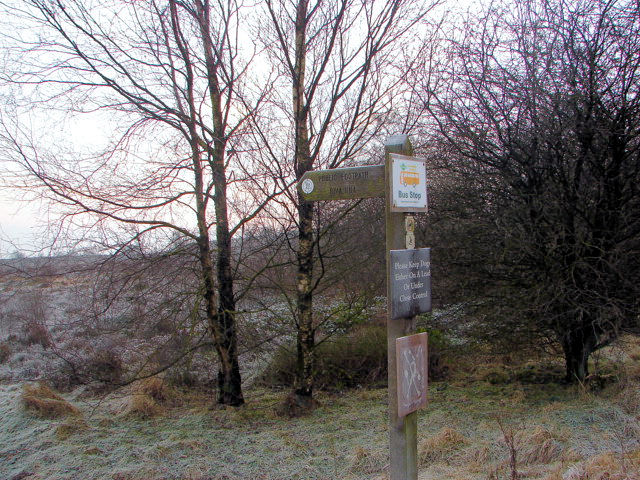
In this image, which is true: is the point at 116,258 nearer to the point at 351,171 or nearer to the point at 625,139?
the point at 351,171

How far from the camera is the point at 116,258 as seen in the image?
7180 millimetres

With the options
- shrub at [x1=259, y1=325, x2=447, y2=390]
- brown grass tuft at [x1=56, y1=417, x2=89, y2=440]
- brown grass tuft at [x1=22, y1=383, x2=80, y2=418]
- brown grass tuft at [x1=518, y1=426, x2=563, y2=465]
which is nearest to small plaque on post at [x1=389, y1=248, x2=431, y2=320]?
brown grass tuft at [x1=518, y1=426, x2=563, y2=465]

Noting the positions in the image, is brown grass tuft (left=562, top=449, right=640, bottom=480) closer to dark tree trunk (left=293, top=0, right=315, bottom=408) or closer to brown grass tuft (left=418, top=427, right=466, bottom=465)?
brown grass tuft (left=418, top=427, right=466, bottom=465)

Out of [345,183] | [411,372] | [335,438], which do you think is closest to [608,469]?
[411,372]

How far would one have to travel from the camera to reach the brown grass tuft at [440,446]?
4.93 metres

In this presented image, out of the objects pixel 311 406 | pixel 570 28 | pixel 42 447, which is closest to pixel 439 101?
pixel 570 28

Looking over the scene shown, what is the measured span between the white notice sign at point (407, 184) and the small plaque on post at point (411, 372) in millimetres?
776

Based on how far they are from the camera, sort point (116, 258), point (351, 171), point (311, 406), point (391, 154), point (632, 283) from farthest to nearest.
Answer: point (311, 406)
point (116, 258)
point (632, 283)
point (351, 171)
point (391, 154)

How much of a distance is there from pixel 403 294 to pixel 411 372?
1.64 feet

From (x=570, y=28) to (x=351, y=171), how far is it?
16.0 ft

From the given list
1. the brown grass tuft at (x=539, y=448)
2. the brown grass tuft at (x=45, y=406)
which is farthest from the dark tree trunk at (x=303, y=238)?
the brown grass tuft at (x=539, y=448)

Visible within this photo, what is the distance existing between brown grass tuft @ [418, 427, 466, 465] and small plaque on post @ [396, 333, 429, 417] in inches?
80.8

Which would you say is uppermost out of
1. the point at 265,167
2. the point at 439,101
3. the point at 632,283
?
the point at 439,101

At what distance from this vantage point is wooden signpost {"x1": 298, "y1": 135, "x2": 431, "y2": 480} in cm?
294
